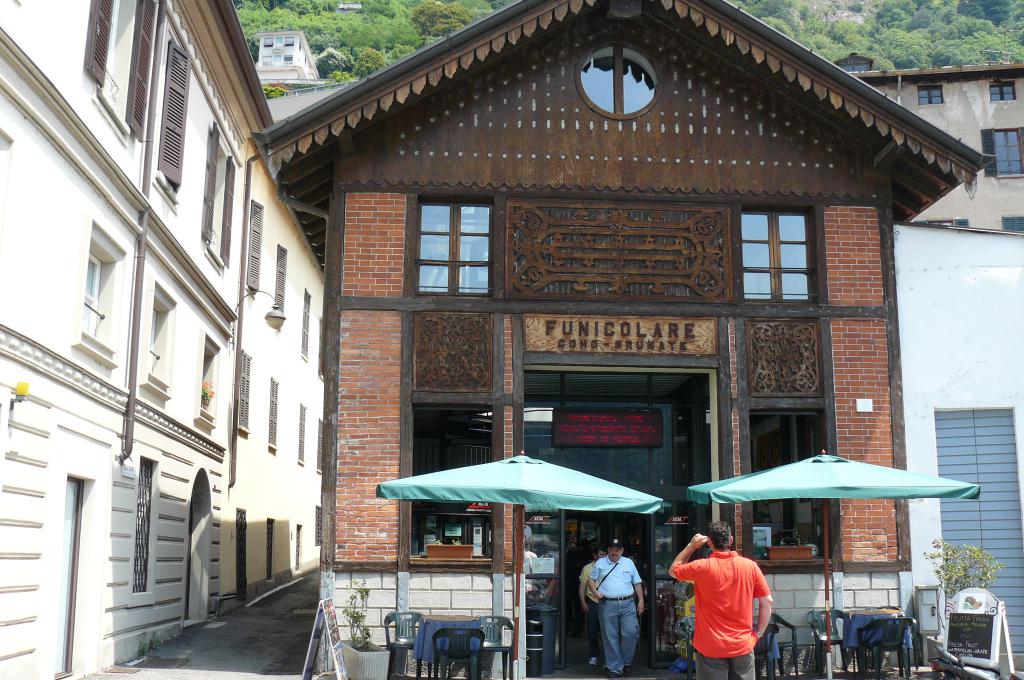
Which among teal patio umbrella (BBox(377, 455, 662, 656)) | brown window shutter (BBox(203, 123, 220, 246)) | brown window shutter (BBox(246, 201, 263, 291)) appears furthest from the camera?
brown window shutter (BBox(246, 201, 263, 291))

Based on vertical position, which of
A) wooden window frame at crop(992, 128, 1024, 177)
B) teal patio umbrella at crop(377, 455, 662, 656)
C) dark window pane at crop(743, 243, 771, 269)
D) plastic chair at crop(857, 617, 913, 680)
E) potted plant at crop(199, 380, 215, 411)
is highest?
wooden window frame at crop(992, 128, 1024, 177)

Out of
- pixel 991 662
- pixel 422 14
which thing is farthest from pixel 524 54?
pixel 422 14

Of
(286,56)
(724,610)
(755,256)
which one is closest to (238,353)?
(755,256)

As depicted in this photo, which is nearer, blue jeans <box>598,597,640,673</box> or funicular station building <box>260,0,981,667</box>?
blue jeans <box>598,597,640,673</box>

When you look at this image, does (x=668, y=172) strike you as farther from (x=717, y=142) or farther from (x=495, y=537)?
(x=495, y=537)

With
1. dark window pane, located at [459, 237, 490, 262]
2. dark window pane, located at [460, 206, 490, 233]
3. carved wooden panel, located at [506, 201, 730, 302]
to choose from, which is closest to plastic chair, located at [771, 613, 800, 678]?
carved wooden panel, located at [506, 201, 730, 302]

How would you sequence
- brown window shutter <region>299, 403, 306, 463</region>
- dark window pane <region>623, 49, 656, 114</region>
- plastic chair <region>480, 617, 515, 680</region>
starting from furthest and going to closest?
brown window shutter <region>299, 403, 306, 463</region> < dark window pane <region>623, 49, 656, 114</region> < plastic chair <region>480, 617, 515, 680</region>

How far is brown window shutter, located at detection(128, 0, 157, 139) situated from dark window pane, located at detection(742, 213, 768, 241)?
339 inches

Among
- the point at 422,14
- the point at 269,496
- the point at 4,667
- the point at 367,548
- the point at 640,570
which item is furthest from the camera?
the point at 422,14

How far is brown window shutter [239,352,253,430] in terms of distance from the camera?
2125cm

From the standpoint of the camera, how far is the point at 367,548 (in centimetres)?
1295

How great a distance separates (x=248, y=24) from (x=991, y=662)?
101 m

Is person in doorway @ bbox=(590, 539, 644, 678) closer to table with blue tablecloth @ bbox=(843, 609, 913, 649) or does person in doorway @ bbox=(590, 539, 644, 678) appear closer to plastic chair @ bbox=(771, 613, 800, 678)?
plastic chair @ bbox=(771, 613, 800, 678)

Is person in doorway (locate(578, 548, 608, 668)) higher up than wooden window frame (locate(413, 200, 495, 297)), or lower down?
lower down
